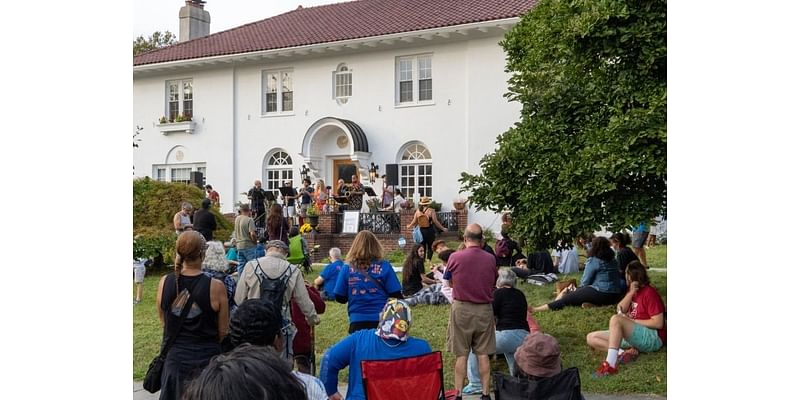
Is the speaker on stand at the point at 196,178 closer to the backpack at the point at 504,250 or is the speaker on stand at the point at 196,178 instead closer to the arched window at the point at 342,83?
the arched window at the point at 342,83

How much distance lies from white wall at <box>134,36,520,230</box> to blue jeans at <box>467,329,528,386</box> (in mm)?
15043

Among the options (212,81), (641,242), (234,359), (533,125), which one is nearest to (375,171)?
(212,81)

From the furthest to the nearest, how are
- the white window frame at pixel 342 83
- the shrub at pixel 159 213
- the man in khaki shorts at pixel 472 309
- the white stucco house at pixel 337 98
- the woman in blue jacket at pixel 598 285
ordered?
the white window frame at pixel 342 83
the white stucco house at pixel 337 98
the shrub at pixel 159 213
the woman in blue jacket at pixel 598 285
the man in khaki shorts at pixel 472 309

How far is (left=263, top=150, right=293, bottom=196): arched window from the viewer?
2825 cm

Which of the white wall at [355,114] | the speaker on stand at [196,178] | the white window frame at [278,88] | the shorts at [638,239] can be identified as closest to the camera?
the shorts at [638,239]

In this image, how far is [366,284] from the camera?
6.80m

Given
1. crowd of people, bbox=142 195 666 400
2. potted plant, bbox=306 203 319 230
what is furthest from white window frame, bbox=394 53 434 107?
crowd of people, bbox=142 195 666 400

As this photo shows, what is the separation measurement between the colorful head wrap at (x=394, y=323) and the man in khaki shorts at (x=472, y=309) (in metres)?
2.39

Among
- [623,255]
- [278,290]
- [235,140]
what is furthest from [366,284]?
[235,140]

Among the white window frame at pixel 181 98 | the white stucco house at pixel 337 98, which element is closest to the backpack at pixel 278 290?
the white stucco house at pixel 337 98

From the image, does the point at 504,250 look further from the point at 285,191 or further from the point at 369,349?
the point at 285,191

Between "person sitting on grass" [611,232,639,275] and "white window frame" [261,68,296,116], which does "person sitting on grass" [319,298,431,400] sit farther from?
"white window frame" [261,68,296,116]

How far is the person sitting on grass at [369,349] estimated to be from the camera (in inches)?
200

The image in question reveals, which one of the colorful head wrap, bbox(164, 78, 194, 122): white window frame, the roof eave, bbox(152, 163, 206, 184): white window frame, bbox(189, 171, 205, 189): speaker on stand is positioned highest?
the roof eave
